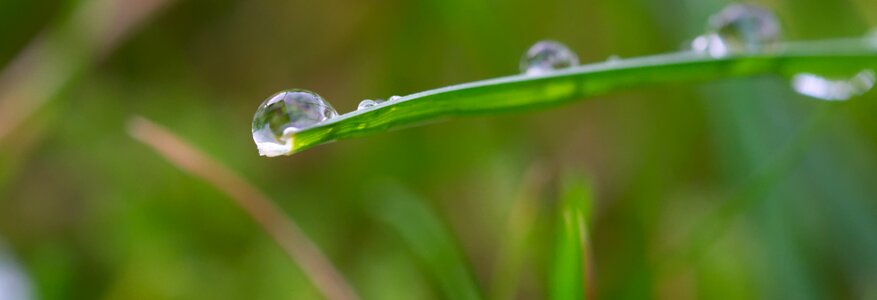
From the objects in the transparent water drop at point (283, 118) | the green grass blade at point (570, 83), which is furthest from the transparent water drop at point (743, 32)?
the transparent water drop at point (283, 118)

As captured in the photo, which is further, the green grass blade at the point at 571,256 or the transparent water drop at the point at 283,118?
the green grass blade at the point at 571,256

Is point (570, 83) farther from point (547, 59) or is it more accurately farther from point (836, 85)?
point (836, 85)

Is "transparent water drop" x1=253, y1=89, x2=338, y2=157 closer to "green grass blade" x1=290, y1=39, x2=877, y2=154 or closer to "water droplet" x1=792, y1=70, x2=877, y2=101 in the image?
"green grass blade" x1=290, y1=39, x2=877, y2=154

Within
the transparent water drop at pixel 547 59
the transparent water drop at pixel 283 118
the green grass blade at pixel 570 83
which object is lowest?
the transparent water drop at pixel 283 118

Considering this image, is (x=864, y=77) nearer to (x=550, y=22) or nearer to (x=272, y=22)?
(x=550, y=22)

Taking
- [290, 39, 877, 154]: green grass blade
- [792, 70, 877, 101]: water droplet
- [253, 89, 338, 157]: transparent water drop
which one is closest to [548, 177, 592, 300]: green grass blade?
[290, 39, 877, 154]: green grass blade

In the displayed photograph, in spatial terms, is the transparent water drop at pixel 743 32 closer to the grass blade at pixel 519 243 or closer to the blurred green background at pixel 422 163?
the blurred green background at pixel 422 163
